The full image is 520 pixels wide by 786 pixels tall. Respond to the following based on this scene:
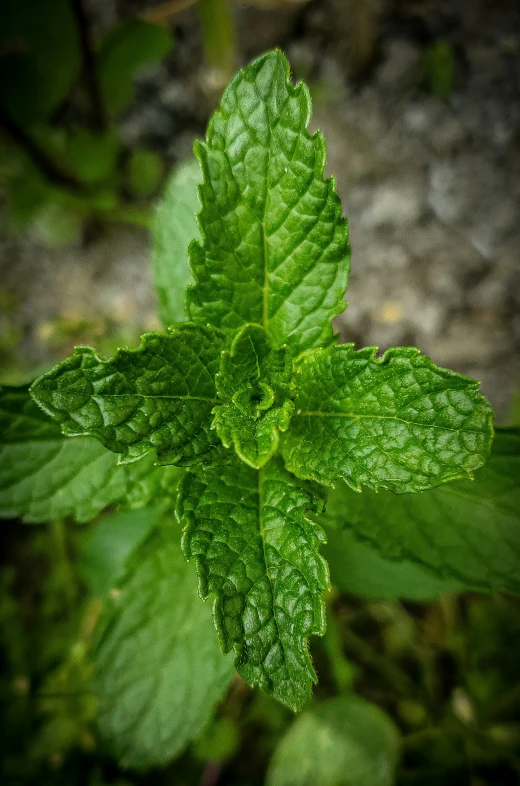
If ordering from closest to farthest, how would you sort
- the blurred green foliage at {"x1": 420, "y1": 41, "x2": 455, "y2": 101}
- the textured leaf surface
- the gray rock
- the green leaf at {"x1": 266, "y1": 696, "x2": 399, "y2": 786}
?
1. the textured leaf surface
2. the green leaf at {"x1": 266, "y1": 696, "x2": 399, "y2": 786}
3. the blurred green foliage at {"x1": 420, "y1": 41, "x2": 455, "y2": 101}
4. the gray rock

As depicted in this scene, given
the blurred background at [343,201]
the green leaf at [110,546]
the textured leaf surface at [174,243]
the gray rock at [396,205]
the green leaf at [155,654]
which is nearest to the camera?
the green leaf at [155,654]

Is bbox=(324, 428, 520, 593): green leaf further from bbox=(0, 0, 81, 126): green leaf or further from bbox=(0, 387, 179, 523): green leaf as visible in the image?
bbox=(0, 0, 81, 126): green leaf

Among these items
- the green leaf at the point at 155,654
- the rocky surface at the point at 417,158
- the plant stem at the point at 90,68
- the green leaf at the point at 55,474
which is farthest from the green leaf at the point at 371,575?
the plant stem at the point at 90,68

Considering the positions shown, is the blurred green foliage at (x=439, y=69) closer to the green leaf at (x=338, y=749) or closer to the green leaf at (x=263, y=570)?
the green leaf at (x=263, y=570)

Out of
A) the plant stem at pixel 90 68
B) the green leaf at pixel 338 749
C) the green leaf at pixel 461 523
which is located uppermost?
the plant stem at pixel 90 68

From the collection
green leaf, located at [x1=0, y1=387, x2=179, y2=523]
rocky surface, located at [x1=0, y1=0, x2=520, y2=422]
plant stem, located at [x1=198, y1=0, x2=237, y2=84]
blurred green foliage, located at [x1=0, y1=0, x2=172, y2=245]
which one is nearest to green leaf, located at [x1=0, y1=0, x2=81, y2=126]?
blurred green foliage, located at [x1=0, y1=0, x2=172, y2=245]

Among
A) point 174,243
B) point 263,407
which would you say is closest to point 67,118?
point 174,243

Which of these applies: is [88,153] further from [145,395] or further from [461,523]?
[461,523]
